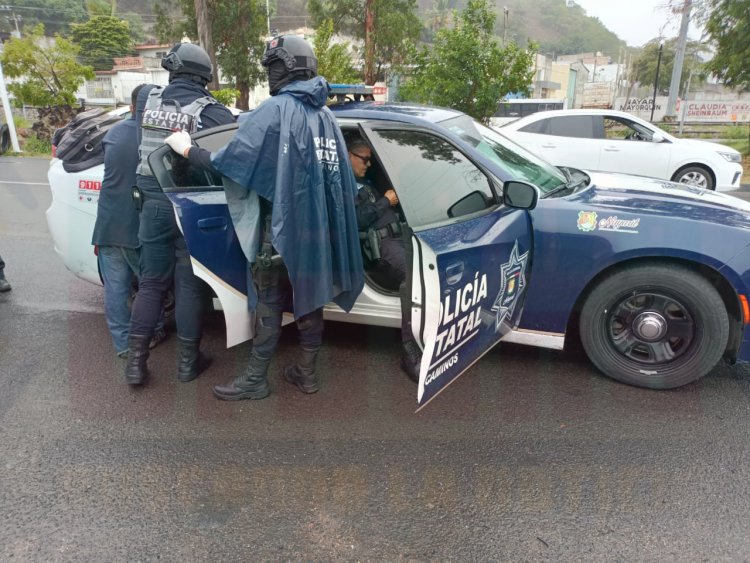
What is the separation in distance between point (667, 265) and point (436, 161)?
136 centimetres

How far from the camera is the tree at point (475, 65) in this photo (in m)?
11.1

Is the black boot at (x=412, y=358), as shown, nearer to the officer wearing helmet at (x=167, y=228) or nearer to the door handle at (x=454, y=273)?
the door handle at (x=454, y=273)

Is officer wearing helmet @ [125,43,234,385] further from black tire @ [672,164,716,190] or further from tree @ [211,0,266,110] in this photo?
tree @ [211,0,266,110]

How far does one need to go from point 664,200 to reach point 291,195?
2106 mm

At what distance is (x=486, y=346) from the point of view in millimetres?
2967

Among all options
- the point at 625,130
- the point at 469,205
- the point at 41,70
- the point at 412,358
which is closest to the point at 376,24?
the point at 41,70

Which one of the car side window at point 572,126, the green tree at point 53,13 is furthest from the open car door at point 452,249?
the green tree at point 53,13

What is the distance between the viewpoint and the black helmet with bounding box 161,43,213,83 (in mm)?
3082

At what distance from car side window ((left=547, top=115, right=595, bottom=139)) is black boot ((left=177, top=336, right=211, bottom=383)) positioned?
25.9 feet

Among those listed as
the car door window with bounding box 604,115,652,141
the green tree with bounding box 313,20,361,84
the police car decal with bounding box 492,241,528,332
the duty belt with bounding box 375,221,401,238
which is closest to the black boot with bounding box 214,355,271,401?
the duty belt with bounding box 375,221,401,238

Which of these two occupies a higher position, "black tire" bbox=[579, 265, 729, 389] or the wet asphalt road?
"black tire" bbox=[579, 265, 729, 389]

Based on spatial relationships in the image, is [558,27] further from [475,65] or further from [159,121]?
[159,121]

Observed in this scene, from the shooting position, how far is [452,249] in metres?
2.54

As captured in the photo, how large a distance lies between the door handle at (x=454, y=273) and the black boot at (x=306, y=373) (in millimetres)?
1049
